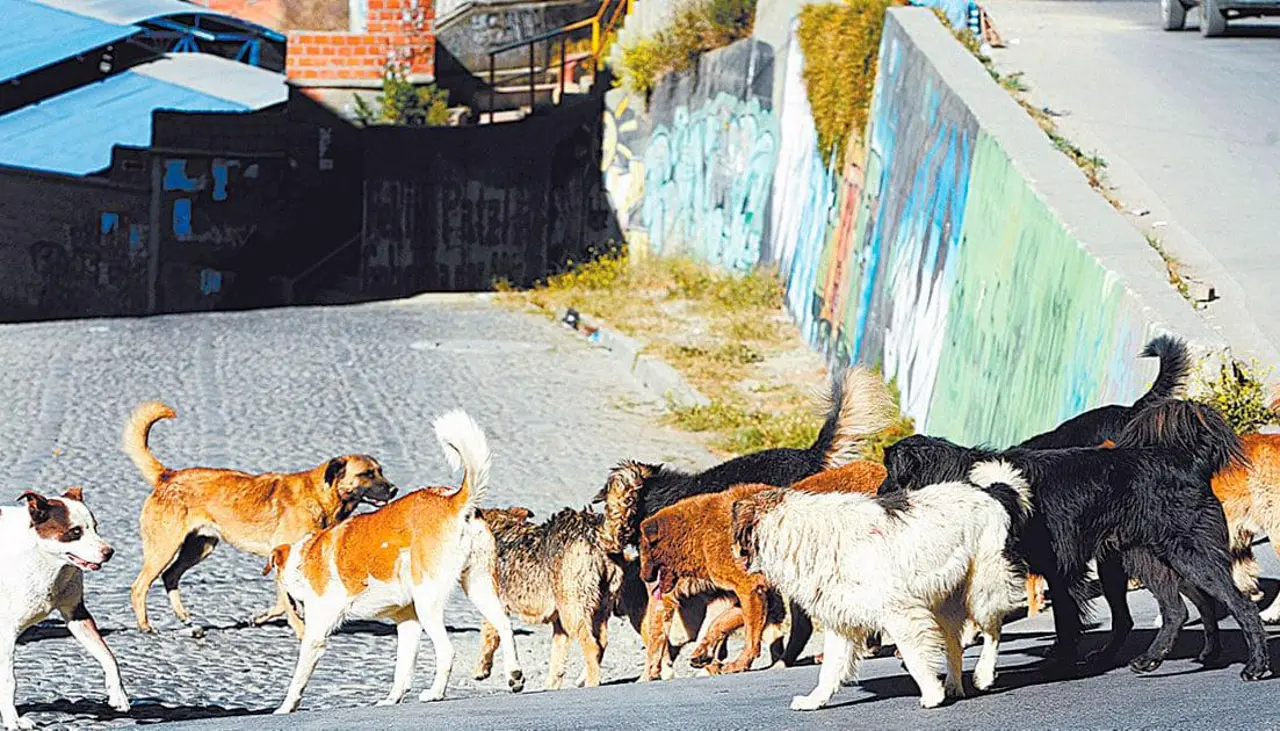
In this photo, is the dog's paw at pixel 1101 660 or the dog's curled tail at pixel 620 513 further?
the dog's curled tail at pixel 620 513

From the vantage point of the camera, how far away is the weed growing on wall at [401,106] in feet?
90.1

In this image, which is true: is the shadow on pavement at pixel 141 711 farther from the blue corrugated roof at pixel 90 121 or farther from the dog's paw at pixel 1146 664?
the blue corrugated roof at pixel 90 121

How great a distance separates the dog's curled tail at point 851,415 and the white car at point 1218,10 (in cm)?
1223

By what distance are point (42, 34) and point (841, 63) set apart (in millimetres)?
14529

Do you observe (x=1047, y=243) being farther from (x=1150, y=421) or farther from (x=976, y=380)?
(x=1150, y=421)

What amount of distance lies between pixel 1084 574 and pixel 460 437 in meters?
2.62

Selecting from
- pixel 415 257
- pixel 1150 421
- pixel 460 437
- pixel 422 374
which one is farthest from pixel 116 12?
pixel 1150 421

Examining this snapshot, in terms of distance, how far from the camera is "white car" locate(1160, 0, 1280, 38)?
18453 mm

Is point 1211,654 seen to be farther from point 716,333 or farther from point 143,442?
point 716,333

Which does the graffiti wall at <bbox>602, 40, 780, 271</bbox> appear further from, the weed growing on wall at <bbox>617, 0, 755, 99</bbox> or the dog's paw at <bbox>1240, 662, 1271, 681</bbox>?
the dog's paw at <bbox>1240, 662, 1271, 681</bbox>

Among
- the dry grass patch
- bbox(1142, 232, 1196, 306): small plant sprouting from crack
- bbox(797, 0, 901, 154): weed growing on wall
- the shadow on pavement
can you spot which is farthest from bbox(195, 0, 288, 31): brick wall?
the shadow on pavement

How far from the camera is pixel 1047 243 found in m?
10.2

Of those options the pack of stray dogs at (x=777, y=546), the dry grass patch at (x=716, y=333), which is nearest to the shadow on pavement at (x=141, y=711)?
the pack of stray dogs at (x=777, y=546)

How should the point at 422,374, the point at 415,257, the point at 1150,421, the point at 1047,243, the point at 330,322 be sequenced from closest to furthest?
1. the point at 1150,421
2. the point at 1047,243
3. the point at 422,374
4. the point at 330,322
5. the point at 415,257
